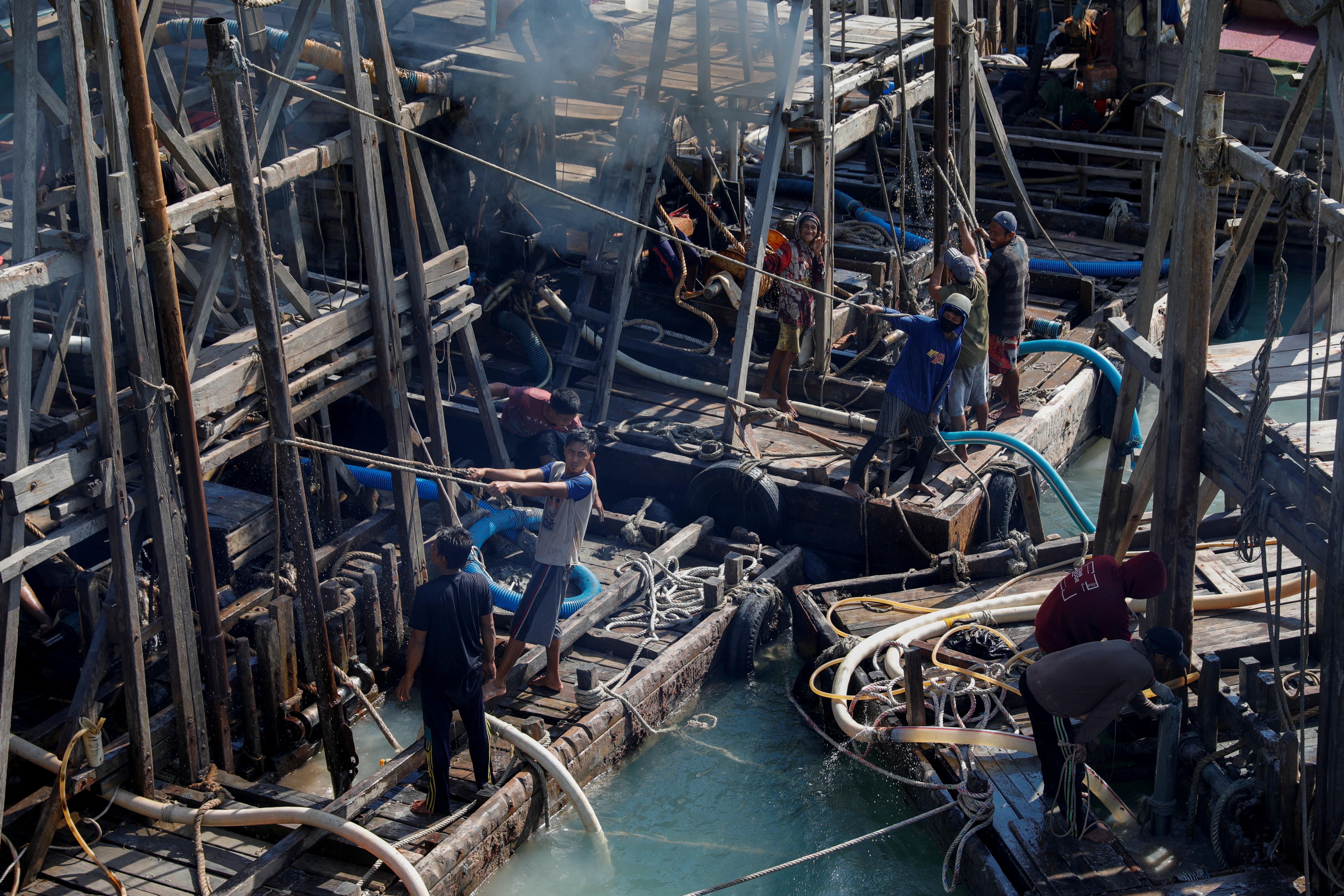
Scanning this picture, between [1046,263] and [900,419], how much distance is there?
19.1 feet

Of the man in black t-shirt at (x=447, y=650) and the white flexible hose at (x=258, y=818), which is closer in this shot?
the white flexible hose at (x=258, y=818)

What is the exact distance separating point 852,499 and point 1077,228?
8323 millimetres

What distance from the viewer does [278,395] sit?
661 centimetres

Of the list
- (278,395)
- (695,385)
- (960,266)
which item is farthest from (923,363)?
(278,395)

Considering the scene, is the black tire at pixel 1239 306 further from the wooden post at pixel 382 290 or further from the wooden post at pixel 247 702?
the wooden post at pixel 247 702

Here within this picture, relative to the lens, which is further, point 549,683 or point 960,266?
point 960,266

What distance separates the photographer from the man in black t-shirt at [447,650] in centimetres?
623

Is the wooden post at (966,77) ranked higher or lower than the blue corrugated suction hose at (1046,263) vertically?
higher

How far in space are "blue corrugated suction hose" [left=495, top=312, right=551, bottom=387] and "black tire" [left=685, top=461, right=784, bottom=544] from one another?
2306 mm

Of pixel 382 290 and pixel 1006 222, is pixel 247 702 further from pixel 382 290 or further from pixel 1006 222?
pixel 1006 222

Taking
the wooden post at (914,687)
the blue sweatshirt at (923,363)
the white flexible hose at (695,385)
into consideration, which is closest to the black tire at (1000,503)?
the blue sweatshirt at (923,363)

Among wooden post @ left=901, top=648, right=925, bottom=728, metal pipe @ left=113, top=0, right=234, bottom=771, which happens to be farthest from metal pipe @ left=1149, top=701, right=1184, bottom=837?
metal pipe @ left=113, top=0, right=234, bottom=771

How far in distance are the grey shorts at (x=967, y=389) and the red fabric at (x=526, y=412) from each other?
10.9ft

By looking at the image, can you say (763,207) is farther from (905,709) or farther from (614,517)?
(905,709)
